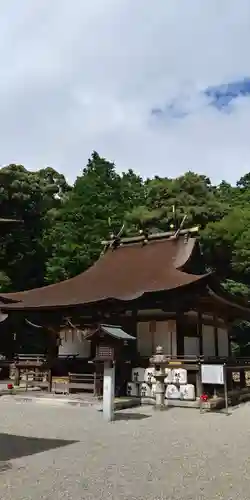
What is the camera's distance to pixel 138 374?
15.5 metres

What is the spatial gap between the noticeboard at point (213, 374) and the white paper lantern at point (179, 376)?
3.96 ft

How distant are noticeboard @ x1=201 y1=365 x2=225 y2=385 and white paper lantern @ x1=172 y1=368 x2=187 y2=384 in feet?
3.96

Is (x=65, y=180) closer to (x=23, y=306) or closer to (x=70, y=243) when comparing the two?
(x=70, y=243)

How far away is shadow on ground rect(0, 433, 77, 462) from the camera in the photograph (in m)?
7.51

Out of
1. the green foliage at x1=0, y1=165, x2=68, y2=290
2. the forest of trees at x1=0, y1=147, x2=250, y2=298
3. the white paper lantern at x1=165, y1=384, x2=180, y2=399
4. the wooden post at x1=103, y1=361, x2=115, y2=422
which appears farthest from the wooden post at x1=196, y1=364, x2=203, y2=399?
the green foliage at x1=0, y1=165, x2=68, y2=290

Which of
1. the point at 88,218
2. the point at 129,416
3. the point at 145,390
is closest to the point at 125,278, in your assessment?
the point at 145,390

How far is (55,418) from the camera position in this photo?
11469mm

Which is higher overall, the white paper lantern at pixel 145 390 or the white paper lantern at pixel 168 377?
the white paper lantern at pixel 168 377

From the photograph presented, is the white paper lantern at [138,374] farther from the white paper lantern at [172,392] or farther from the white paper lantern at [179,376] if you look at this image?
the white paper lantern at [179,376]

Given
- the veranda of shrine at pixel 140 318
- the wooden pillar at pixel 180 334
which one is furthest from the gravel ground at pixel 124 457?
the wooden pillar at pixel 180 334

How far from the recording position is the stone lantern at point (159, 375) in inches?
531

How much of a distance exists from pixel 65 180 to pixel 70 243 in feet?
54.5

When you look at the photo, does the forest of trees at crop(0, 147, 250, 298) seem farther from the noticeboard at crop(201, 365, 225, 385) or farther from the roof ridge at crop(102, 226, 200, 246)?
the noticeboard at crop(201, 365, 225, 385)

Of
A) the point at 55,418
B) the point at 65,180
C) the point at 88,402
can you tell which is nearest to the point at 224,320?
the point at 88,402
